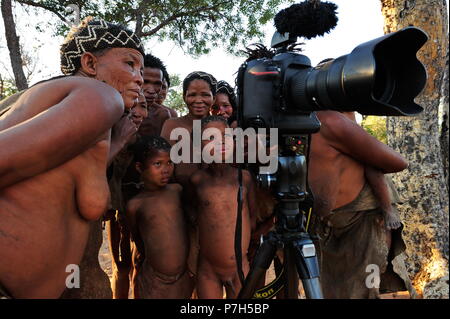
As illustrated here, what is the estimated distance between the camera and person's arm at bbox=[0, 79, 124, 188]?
1.02 meters

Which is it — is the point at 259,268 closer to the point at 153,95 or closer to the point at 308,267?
the point at 308,267

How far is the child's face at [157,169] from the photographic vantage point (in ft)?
7.00

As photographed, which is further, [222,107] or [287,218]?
[222,107]

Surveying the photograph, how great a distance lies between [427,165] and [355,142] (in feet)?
5.45

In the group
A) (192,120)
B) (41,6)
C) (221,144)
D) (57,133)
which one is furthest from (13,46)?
(57,133)

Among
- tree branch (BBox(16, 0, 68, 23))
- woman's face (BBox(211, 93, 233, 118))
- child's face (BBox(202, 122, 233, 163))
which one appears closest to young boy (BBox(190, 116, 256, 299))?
child's face (BBox(202, 122, 233, 163))

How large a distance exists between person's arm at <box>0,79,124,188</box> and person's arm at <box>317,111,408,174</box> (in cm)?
117

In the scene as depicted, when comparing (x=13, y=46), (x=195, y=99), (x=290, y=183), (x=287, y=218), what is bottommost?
(x=287, y=218)

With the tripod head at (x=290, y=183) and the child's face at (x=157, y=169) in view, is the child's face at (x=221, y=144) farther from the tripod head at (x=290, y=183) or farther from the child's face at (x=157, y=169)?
the tripod head at (x=290, y=183)

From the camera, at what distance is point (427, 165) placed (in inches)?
123

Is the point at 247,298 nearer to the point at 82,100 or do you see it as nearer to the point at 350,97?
the point at 350,97

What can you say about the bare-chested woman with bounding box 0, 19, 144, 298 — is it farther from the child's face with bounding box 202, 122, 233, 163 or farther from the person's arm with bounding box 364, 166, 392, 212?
the person's arm with bounding box 364, 166, 392, 212

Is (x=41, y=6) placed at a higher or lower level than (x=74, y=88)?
higher

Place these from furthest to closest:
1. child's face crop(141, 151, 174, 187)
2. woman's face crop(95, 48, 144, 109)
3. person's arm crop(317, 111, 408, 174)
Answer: child's face crop(141, 151, 174, 187)
person's arm crop(317, 111, 408, 174)
woman's face crop(95, 48, 144, 109)
